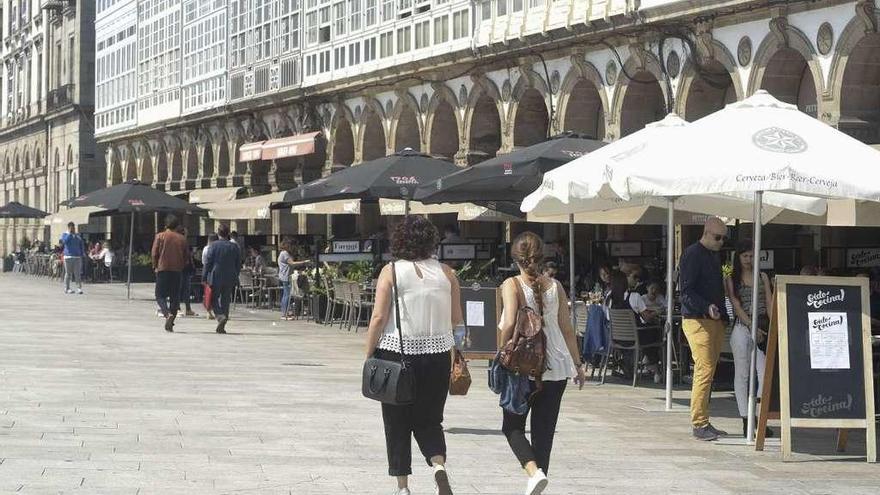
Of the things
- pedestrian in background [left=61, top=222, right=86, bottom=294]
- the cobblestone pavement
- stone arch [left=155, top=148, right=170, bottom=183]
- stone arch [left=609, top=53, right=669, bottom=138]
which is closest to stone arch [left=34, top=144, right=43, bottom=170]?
stone arch [left=155, top=148, right=170, bottom=183]

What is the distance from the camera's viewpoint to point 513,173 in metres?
17.5

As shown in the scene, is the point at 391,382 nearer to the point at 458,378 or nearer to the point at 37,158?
the point at 458,378

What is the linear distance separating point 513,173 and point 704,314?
542cm

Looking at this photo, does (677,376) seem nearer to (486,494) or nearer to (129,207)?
(486,494)

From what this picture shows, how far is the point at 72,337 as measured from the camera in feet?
73.9

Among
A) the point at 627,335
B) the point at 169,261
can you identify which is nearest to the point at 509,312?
the point at 627,335

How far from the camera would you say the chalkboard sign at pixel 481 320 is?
51.4 feet

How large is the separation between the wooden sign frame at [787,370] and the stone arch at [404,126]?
26220 millimetres

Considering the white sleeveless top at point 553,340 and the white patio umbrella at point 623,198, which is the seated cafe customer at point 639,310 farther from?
the white sleeveless top at point 553,340

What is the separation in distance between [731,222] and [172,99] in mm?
37745

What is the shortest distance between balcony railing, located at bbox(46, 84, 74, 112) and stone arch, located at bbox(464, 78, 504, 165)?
39.9 meters

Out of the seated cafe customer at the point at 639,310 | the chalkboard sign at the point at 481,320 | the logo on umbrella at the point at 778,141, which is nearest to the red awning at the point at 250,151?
→ the seated cafe customer at the point at 639,310

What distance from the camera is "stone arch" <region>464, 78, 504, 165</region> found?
3434cm

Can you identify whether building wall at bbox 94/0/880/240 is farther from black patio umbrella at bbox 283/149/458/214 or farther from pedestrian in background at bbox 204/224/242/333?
pedestrian in background at bbox 204/224/242/333
